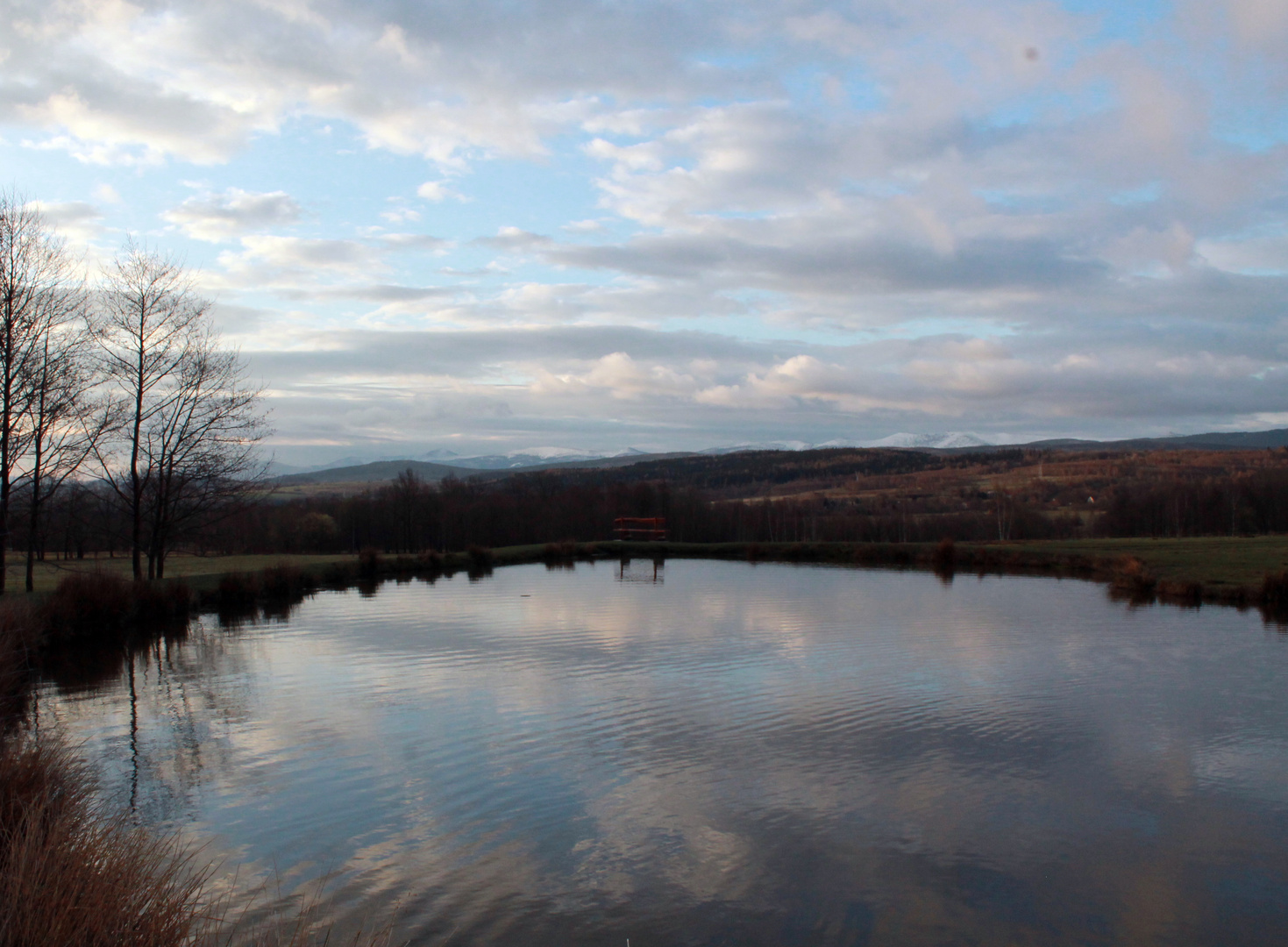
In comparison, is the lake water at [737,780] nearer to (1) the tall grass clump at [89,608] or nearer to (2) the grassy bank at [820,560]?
(1) the tall grass clump at [89,608]

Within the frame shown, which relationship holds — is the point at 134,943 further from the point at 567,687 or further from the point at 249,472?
the point at 249,472

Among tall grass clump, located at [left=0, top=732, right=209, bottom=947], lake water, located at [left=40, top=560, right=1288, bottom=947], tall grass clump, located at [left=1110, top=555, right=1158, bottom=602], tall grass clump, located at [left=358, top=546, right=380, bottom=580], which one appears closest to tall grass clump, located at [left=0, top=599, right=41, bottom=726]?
lake water, located at [left=40, top=560, right=1288, bottom=947]

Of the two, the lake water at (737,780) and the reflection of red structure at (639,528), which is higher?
the reflection of red structure at (639,528)

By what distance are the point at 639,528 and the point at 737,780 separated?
43.9m

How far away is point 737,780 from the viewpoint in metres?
7.96

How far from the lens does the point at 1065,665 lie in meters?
13.3

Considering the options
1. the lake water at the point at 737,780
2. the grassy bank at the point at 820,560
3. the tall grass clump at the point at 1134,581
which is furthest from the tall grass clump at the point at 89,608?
the tall grass clump at the point at 1134,581

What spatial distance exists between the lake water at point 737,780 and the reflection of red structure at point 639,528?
31.9 meters

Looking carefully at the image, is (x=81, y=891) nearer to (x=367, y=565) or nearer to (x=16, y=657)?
(x=16, y=657)

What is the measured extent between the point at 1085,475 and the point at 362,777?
9643 cm

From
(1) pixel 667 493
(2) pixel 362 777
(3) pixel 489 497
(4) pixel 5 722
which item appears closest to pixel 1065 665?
(2) pixel 362 777

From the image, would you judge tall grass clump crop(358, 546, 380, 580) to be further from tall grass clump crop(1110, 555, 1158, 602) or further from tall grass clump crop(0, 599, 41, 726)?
tall grass clump crop(1110, 555, 1158, 602)

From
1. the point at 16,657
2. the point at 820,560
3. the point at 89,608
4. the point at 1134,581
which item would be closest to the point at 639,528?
the point at 820,560

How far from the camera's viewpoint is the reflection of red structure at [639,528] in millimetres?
48125
